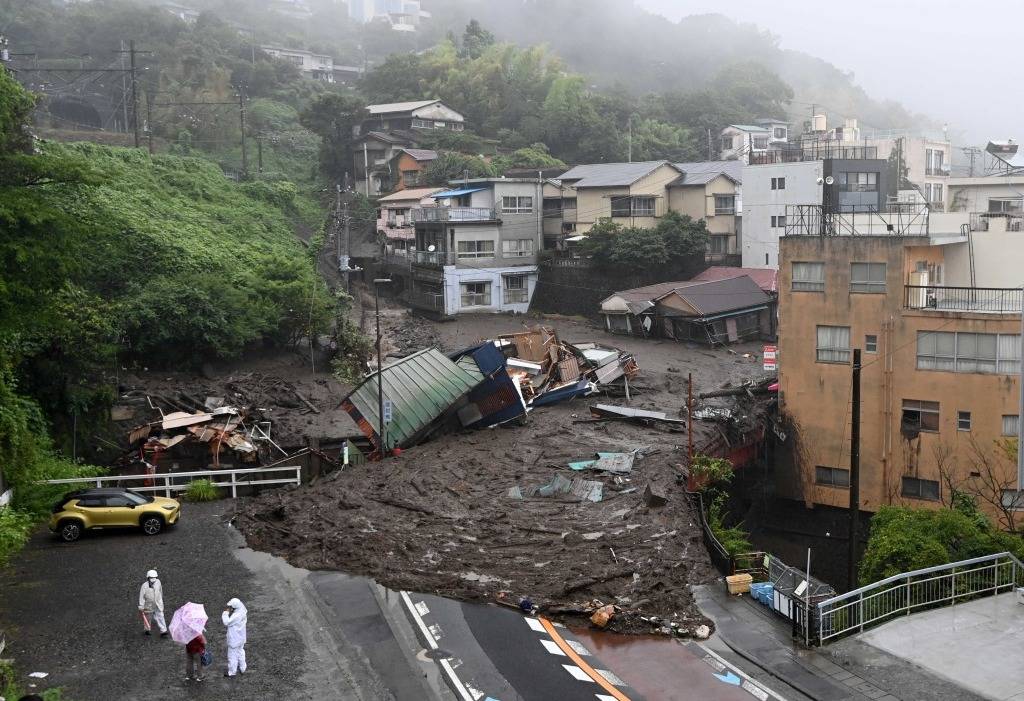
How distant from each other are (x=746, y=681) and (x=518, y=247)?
41.0 metres

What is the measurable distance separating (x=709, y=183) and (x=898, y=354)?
25.7 meters

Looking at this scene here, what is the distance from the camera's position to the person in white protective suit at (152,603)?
1553cm

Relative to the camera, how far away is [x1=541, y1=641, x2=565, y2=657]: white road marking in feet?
49.4

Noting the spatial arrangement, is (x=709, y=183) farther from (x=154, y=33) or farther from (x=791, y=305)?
(x=154, y=33)

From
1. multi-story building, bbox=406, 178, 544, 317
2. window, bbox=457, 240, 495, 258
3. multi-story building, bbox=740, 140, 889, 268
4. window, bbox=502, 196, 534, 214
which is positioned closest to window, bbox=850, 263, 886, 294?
multi-story building, bbox=740, 140, 889, 268

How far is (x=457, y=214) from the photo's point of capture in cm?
5134

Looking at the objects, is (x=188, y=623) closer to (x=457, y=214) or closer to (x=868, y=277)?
(x=868, y=277)

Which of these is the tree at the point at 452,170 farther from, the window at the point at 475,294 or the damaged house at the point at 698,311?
the damaged house at the point at 698,311

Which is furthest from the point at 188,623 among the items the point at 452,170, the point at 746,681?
the point at 452,170

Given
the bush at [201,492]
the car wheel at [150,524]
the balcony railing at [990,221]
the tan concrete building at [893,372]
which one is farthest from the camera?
the balcony railing at [990,221]

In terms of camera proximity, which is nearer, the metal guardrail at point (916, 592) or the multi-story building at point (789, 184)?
the metal guardrail at point (916, 592)

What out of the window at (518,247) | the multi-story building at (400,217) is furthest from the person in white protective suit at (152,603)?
the multi-story building at (400,217)

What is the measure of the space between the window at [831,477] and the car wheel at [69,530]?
21.5 meters

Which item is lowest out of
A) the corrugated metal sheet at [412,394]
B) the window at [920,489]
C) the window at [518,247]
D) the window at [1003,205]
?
the window at [920,489]
